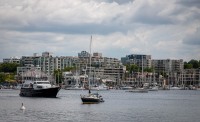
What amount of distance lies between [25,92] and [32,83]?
28.0 ft

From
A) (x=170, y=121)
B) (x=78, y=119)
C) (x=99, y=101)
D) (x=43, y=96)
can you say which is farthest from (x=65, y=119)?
(x=43, y=96)

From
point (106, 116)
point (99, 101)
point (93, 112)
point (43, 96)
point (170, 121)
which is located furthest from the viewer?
point (43, 96)

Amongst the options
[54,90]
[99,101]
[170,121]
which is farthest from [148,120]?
[54,90]

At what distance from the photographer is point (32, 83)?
512 feet

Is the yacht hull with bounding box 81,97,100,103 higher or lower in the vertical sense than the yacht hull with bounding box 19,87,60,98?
lower

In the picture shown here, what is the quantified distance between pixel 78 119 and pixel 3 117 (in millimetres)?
11970

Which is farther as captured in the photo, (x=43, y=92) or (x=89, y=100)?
(x=43, y=92)

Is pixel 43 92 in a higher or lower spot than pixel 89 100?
higher

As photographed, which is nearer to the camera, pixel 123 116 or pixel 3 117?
pixel 3 117

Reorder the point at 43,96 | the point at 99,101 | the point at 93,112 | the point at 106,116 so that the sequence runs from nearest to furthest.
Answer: the point at 106,116 → the point at 93,112 → the point at 99,101 → the point at 43,96

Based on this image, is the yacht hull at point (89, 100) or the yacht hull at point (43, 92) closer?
the yacht hull at point (89, 100)

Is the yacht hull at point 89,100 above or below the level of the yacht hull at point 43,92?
below

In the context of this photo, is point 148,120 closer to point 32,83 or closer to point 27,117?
point 27,117

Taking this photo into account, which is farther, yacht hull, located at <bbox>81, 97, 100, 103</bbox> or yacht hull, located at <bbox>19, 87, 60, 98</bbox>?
yacht hull, located at <bbox>19, 87, 60, 98</bbox>
